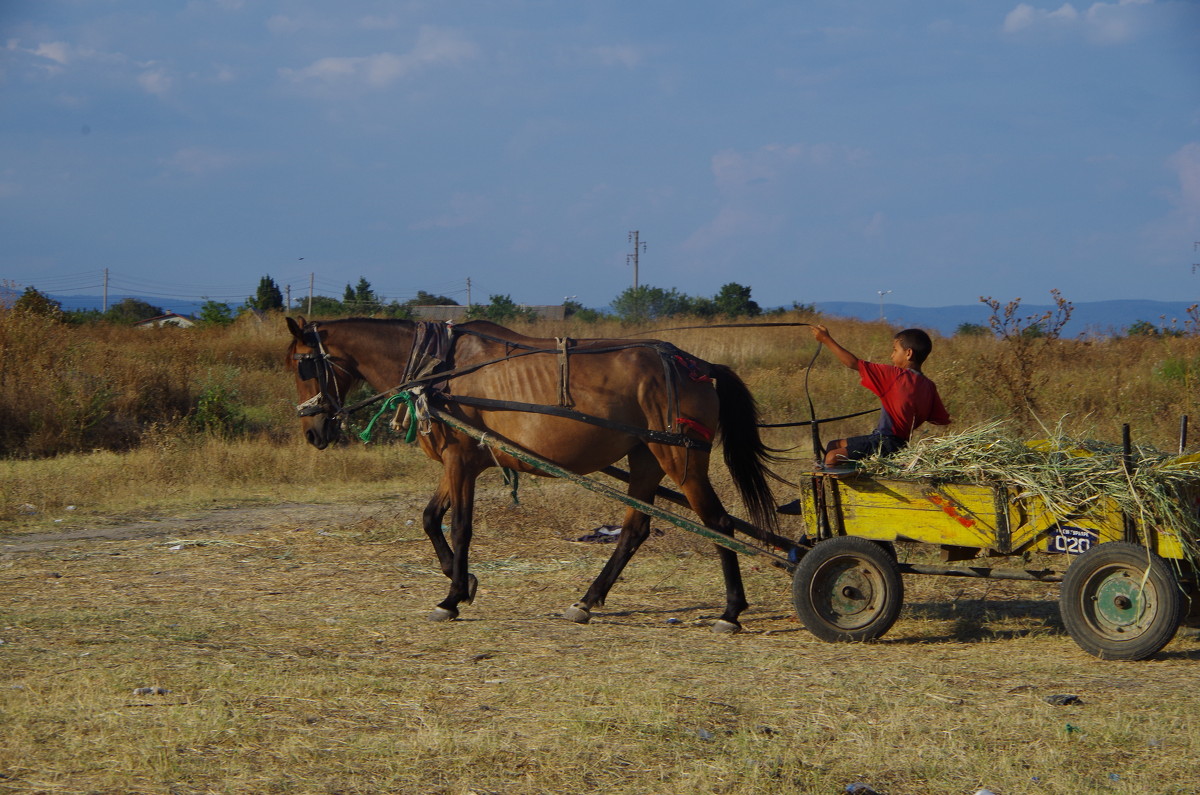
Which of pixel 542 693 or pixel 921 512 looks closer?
pixel 542 693

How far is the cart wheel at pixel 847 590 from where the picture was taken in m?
5.76

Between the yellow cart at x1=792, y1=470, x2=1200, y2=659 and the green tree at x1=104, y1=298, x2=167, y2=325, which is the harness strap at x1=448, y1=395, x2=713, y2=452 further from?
the green tree at x1=104, y1=298, x2=167, y2=325

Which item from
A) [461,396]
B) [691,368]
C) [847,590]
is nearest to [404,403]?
[461,396]

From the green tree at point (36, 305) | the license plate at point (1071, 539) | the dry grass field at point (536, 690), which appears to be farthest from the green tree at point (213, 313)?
the license plate at point (1071, 539)

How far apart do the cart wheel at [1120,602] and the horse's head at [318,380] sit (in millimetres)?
4547

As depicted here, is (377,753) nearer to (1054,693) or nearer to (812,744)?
(812,744)

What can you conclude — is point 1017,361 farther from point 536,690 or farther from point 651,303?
point 651,303

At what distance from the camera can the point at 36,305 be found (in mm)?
18219

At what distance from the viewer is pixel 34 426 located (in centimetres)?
1398

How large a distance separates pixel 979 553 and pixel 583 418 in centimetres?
247

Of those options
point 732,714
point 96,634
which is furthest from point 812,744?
point 96,634

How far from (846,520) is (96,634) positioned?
423 centimetres

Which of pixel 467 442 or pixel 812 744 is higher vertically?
pixel 467 442

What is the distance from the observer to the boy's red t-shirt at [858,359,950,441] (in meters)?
5.97
